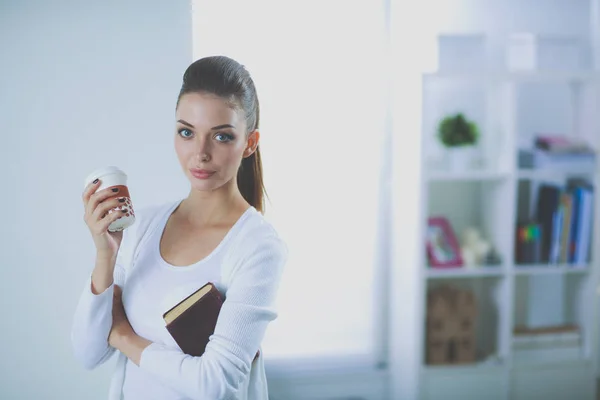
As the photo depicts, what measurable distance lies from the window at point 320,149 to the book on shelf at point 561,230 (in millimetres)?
703

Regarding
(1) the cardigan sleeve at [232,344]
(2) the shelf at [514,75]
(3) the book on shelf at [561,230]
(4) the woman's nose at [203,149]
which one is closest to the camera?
(1) the cardigan sleeve at [232,344]

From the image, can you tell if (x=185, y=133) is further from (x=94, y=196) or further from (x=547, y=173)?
(x=547, y=173)

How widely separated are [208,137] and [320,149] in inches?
60.9

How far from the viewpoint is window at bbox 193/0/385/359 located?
8.64ft

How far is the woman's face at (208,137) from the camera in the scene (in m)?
1.20

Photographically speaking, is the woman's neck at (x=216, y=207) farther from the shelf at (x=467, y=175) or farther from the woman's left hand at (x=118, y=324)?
the shelf at (x=467, y=175)

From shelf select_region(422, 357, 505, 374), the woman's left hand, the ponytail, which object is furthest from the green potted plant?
the woman's left hand

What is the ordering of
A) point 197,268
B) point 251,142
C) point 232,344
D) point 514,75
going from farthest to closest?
point 514,75
point 251,142
point 197,268
point 232,344

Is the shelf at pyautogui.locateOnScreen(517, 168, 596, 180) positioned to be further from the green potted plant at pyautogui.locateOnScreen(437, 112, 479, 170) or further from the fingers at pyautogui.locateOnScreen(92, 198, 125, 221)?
the fingers at pyautogui.locateOnScreen(92, 198, 125, 221)

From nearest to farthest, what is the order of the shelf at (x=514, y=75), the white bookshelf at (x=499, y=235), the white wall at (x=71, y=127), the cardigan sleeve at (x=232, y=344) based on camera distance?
the cardigan sleeve at (x=232, y=344), the white wall at (x=71, y=127), the shelf at (x=514, y=75), the white bookshelf at (x=499, y=235)

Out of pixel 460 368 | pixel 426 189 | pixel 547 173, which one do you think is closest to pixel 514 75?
pixel 547 173

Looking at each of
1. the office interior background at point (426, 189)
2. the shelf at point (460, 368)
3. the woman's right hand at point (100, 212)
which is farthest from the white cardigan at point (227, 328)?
the shelf at point (460, 368)

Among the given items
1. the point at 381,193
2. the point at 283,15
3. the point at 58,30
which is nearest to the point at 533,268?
the point at 381,193

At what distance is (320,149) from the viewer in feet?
8.95
